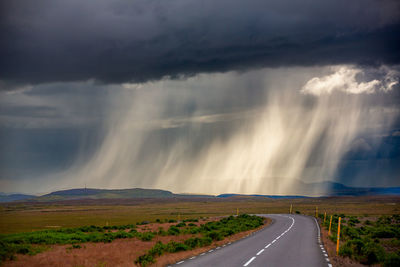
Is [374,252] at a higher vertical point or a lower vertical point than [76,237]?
higher

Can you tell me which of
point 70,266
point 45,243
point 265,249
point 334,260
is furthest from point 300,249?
point 45,243

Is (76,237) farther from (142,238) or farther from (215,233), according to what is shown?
(215,233)

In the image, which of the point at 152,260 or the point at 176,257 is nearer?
the point at 152,260

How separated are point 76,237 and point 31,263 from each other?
16327mm

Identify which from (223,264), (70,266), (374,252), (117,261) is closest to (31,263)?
(70,266)

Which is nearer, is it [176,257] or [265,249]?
[176,257]

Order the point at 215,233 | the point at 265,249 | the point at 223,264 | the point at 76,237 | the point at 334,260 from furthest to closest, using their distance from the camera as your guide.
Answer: the point at 76,237 < the point at 215,233 < the point at 265,249 < the point at 334,260 < the point at 223,264

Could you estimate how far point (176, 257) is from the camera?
19.9m

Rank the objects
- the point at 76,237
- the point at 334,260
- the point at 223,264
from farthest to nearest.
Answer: the point at 76,237 → the point at 334,260 → the point at 223,264

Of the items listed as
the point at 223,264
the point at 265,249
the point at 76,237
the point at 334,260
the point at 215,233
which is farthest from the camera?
the point at 76,237

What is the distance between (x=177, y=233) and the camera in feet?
119

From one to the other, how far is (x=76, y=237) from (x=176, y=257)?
18.9 m

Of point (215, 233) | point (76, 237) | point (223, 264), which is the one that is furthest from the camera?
point (76, 237)

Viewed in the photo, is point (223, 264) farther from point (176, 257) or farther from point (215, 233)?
point (215, 233)
